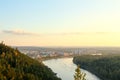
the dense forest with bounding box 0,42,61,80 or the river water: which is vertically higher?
the dense forest with bounding box 0,42,61,80

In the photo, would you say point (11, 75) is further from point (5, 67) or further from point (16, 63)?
point (16, 63)

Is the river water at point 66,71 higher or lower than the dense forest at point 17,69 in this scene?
lower

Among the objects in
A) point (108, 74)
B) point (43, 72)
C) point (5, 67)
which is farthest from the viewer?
point (108, 74)

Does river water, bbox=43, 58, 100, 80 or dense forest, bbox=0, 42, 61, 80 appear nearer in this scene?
dense forest, bbox=0, 42, 61, 80

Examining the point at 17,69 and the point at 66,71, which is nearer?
the point at 17,69

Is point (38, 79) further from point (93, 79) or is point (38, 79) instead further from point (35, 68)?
point (93, 79)

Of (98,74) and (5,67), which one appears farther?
(98,74)

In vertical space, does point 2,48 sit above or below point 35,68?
above

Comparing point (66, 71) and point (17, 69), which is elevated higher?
point (17, 69)

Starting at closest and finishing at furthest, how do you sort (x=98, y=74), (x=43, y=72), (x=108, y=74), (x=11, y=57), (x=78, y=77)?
(x=78, y=77) → (x=43, y=72) → (x=11, y=57) → (x=108, y=74) → (x=98, y=74)

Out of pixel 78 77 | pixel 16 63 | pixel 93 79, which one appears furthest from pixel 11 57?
pixel 78 77

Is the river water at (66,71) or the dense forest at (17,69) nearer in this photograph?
the dense forest at (17,69)
